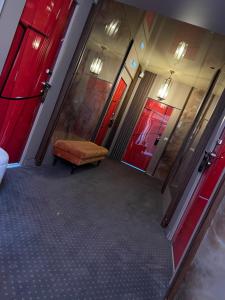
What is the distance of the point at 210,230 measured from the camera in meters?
1.82

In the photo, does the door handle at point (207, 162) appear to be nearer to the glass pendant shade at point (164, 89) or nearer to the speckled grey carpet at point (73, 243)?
the speckled grey carpet at point (73, 243)

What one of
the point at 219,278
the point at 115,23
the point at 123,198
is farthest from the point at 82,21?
the point at 219,278

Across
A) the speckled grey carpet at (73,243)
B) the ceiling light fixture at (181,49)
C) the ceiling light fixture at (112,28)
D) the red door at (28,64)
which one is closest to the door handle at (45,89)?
the red door at (28,64)

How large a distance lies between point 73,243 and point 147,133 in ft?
19.1

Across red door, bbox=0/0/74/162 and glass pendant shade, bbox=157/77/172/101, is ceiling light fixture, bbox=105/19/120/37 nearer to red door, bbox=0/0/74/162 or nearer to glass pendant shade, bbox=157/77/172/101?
red door, bbox=0/0/74/162

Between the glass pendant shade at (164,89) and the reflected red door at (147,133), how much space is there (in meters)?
0.41

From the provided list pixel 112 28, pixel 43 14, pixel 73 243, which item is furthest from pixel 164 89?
pixel 73 243

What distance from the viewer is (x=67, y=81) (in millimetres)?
3684

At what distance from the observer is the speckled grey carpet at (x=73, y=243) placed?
1.83 metres

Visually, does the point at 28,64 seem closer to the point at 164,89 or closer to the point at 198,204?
the point at 198,204

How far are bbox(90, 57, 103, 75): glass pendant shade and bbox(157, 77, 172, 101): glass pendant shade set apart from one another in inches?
116

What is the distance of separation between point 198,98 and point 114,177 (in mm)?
3461

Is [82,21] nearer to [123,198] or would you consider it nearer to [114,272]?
[123,198]

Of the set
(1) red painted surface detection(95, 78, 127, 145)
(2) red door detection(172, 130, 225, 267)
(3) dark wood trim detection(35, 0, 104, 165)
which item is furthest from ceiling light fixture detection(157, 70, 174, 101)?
(2) red door detection(172, 130, 225, 267)
